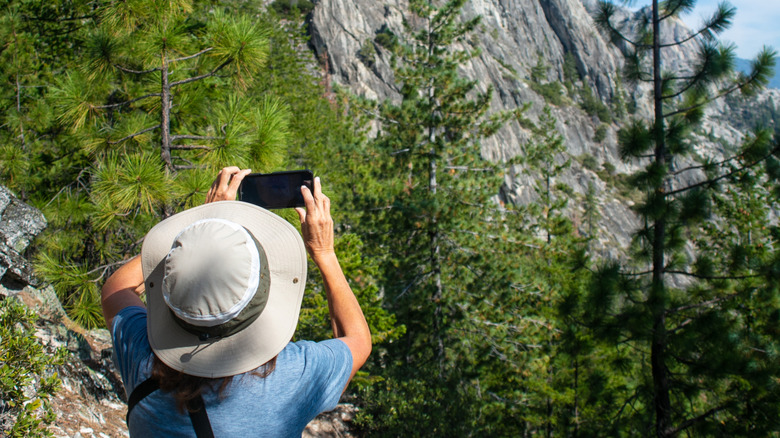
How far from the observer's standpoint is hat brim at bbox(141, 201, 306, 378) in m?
1.05

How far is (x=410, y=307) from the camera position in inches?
411

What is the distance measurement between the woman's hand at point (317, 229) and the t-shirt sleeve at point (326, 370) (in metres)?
0.25

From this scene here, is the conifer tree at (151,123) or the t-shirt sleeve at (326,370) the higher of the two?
the conifer tree at (151,123)

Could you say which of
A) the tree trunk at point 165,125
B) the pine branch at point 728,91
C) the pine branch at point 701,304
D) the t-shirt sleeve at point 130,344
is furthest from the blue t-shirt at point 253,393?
the pine branch at point 728,91

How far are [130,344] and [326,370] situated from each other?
481 mm

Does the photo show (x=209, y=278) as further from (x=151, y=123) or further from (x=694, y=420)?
(x=694, y=420)

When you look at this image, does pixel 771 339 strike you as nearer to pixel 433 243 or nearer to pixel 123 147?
pixel 433 243

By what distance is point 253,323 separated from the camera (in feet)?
3.50

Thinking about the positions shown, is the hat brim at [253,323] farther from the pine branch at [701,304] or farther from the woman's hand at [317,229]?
the pine branch at [701,304]

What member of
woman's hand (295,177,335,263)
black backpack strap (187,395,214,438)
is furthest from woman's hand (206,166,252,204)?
black backpack strap (187,395,214,438)

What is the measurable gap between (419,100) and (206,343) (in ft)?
32.4

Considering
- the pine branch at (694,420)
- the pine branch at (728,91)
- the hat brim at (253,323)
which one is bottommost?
the pine branch at (694,420)

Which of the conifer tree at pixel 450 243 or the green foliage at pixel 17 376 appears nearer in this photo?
the green foliage at pixel 17 376

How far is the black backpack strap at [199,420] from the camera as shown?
1033 millimetres
